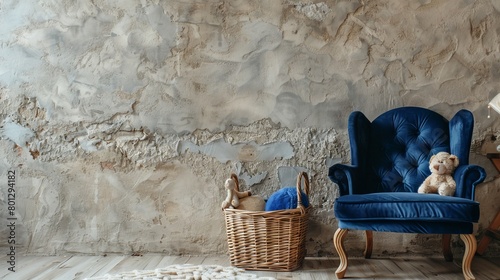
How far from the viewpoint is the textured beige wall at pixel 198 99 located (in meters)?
3.83

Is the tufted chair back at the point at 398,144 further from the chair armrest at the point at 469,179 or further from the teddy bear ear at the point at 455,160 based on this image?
the chair armrest at the point at 469,179

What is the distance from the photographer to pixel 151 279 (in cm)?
301

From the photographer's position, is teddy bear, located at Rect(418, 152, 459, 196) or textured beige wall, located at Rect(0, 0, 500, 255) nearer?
teddy bear, located at Rect(418, 152, 459, 196)

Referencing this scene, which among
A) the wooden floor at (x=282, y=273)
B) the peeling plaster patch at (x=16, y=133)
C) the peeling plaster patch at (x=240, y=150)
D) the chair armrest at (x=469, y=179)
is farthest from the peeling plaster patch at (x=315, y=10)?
the peeling plaster patch at (x=16, y=133)

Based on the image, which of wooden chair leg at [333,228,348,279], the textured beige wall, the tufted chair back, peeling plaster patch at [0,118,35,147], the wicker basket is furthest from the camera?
peeling plaster patch at [0,118,35,147]

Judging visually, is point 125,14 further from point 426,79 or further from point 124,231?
point 426,79

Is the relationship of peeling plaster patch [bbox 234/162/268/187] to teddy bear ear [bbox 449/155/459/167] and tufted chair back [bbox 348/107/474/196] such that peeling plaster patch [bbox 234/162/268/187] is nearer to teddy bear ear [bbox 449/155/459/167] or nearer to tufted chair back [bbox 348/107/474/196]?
tufted chair back [bbox 348/107/474/196]

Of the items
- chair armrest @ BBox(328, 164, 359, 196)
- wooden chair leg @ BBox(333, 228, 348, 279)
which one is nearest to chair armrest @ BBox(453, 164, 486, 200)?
chair armrest @ BBox(328, 164, 359, 196)

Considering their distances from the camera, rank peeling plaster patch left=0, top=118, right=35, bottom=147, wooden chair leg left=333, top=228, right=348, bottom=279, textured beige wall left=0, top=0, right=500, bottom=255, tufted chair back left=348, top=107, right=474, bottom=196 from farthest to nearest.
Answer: peeling plaster patch left=0, top=118, right=35, bottom=147, textured beige wall left=0, top=0, right=500, bottom=255, tufted chair back left=348, top=107, right=474, bottom=196, wooden chair leg left=333, top=228, right=348, bottom=279

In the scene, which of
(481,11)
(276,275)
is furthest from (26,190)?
(481,11)

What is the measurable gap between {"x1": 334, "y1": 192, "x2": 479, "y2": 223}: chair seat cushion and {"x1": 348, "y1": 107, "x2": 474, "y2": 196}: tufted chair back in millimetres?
441

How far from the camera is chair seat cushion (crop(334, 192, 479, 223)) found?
9.62 ft

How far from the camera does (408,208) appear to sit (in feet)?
9.77

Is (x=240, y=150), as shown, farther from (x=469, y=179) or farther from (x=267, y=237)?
(x=469, y=179)
